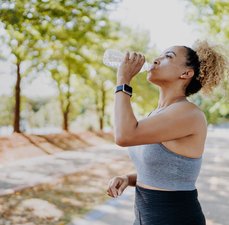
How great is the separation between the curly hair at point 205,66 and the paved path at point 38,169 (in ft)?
22.9

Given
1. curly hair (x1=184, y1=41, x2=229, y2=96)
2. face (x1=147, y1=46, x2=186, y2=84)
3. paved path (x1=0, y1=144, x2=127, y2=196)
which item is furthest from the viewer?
paved path (x1=0, y1=144, x2=127, y2=196)

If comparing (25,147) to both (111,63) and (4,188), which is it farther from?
(111,63)

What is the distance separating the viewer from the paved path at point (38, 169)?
970 cm

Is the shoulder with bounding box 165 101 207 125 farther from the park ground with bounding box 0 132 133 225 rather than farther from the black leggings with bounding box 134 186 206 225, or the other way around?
the park ground with bounding box 0 132 133 225

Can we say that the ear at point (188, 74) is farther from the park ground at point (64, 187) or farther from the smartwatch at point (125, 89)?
the park ground at point (64, 187)

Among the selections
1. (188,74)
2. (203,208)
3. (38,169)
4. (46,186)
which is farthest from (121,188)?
(38,169)

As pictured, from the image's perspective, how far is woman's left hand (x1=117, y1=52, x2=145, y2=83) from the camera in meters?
1.94

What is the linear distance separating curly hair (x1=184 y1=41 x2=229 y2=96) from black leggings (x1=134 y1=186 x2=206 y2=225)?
20.7 inches

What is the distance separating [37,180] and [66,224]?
14.4 ft

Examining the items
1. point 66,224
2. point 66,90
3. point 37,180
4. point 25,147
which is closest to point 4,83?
point 66,90

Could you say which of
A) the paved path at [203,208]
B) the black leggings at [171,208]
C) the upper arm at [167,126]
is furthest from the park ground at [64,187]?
the upper arm at [167,126]

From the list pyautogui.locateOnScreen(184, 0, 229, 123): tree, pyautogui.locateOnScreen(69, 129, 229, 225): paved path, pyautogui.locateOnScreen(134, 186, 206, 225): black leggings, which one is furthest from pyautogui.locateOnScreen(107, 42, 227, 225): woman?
pyautogui.locateOnScreen(184, 0, 229, 123): tree

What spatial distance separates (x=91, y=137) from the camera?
84.3 ft

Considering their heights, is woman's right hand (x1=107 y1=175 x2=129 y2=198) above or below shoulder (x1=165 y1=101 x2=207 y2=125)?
below
